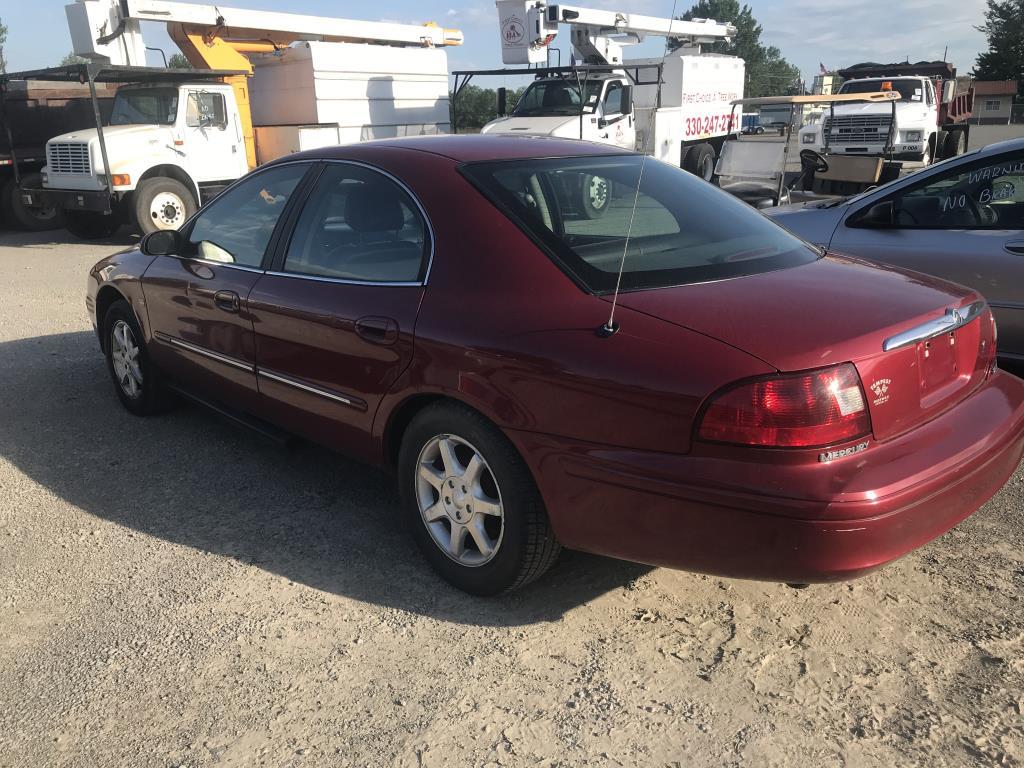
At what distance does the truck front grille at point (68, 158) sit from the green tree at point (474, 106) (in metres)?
7.40

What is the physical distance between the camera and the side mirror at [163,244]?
177 inches

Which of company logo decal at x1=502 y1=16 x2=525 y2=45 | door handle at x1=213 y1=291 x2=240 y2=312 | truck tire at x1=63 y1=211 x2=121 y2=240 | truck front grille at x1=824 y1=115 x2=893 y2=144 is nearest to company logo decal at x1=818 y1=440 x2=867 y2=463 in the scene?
door handle at x1=213 y1=291 x2=240 y2=312

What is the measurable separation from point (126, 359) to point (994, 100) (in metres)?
63.6

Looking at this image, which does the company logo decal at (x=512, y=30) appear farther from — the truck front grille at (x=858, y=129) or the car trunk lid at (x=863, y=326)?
the car trunk lid at (x=863, y=326)

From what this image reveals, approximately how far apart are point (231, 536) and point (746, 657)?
7.03 feet

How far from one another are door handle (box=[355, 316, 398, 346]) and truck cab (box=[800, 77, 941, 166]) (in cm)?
1809

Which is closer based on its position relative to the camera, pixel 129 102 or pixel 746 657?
pixel 746 657

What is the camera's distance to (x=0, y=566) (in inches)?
138

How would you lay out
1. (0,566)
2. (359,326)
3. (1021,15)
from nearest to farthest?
(359,326), (0,566), (1021,15)

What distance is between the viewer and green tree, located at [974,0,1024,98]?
54656 millimetres

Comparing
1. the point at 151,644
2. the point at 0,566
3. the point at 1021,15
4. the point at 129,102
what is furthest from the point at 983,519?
the point at 1021,15

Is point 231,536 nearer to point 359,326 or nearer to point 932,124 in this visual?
point 359,326

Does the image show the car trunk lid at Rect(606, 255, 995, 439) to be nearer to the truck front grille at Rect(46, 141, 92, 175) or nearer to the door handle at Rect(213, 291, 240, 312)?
the door handle at Rect(213, 291, 240, 312)

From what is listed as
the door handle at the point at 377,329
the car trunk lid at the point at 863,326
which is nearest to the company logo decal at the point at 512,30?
the door handle at the point at 377,329
